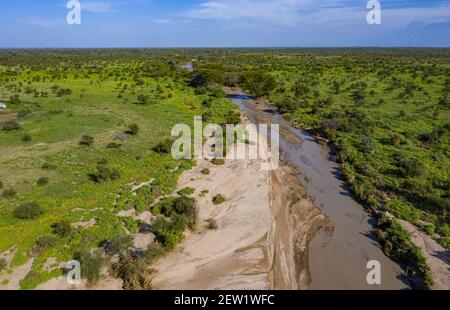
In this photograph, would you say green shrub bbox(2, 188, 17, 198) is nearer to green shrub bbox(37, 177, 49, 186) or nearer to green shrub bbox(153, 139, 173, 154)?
green shrub bbox(37, 177, 49, 186)

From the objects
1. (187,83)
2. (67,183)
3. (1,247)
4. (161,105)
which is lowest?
(1,247)

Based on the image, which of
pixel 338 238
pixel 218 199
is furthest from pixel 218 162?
pixel 338 238

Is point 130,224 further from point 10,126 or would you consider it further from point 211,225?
point 10,126

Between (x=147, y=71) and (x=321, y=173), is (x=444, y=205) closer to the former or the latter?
(x=321, y=173)

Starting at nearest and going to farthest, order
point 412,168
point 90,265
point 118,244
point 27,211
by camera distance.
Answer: point 90,265 → point 118,244 → point 27,211 → point 412,168

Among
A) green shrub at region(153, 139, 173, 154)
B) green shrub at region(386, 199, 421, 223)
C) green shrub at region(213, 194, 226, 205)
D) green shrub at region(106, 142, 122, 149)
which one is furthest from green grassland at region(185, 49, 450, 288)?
green shrub at region(106, 142, 122, 149)

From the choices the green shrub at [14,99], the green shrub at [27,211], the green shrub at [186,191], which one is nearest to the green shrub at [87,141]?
the green shrub at [27,211]
